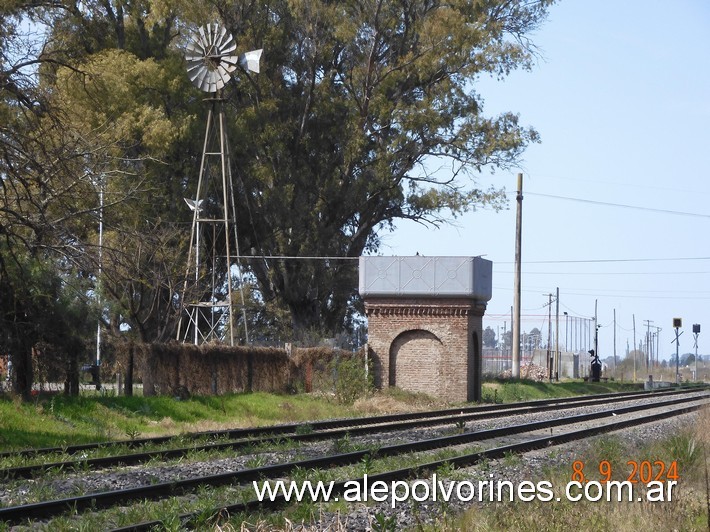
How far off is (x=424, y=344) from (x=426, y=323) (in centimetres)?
77

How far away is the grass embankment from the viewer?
20658mm

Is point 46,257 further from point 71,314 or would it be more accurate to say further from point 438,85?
point 438,85

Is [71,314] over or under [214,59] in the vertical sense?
under

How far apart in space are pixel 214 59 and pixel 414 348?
13.8 meters

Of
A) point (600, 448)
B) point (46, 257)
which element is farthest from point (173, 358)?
point (600, 448)

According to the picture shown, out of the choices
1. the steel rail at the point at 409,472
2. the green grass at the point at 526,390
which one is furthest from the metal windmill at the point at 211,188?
the steel rail at the point at 409,472

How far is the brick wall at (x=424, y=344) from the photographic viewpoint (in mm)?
37031

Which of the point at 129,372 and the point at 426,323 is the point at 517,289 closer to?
the point at 426,323

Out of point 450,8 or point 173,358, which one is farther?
point 450,8

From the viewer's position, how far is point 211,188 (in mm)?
48000

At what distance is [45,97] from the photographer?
1792 cm

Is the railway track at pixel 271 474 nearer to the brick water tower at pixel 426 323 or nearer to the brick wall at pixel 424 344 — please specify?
the brick wall at pixel 424 344

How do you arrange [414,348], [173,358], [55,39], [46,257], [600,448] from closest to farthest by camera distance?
[600,448], [55,39], [46,257], [173,358], [414,348]

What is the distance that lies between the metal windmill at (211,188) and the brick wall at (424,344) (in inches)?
216
